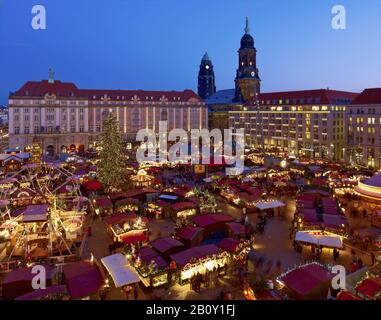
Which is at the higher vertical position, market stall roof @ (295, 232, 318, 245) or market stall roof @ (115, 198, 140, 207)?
market stall roof @ (115, 198, 140, 207)

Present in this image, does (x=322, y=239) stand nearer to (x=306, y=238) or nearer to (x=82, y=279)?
(x=306, y=238)

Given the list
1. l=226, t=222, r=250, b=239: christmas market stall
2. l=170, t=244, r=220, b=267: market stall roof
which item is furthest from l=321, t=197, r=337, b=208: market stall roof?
l=170, t=244, r=220, b=267: market stall roof

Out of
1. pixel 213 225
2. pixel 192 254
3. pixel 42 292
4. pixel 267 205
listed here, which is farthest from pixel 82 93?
pixel 42 292

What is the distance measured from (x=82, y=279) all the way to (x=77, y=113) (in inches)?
2885

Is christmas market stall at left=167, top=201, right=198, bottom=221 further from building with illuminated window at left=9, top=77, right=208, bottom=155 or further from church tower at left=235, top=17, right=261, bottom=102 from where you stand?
church tower at left=235, top=17, right=261, bottom=102

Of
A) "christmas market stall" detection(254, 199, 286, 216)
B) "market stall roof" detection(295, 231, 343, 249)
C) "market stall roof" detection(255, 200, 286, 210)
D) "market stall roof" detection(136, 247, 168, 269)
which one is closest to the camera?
"market stall roof" detection(136, 247, 168, 269)

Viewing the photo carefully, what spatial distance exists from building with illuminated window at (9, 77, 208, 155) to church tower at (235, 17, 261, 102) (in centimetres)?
2289

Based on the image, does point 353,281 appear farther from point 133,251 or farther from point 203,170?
point 203,170

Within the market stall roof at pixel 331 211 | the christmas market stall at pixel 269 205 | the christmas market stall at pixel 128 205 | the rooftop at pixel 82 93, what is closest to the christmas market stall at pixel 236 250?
the christmas market stall at pixel 269 205

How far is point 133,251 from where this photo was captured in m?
19.7

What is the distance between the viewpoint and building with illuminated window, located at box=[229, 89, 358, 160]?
2862 inches

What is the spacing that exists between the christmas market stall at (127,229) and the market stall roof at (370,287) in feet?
44.9

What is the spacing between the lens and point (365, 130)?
64.1m

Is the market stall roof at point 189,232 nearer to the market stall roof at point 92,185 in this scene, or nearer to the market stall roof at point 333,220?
the market stall roof at point 333,220
